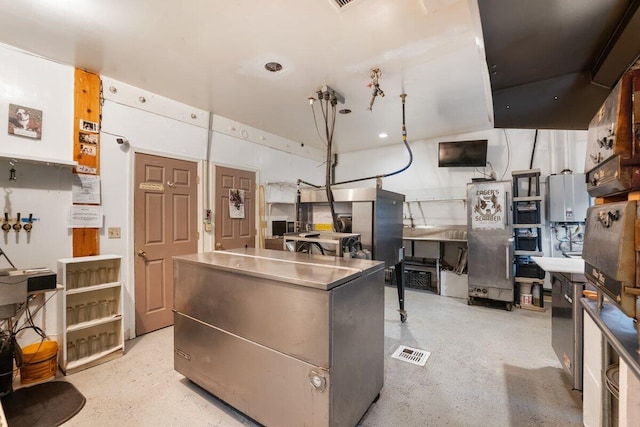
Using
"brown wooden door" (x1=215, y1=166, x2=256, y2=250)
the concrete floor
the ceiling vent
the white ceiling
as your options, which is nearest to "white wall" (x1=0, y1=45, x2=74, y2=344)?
the white ceiling

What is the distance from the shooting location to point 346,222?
2.91 metres

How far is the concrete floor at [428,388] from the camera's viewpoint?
174 cm

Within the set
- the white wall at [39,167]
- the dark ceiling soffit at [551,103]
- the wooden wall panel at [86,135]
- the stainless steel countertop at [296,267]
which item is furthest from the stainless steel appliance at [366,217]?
the white wall at [39,167]

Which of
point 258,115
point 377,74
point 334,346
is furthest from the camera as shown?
point 258,115

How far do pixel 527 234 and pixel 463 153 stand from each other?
5.13ft

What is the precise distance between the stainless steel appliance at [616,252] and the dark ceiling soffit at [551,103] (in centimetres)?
85

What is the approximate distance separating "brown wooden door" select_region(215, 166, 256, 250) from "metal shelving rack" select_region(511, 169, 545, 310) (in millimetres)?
3895

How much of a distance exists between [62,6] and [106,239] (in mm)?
1974

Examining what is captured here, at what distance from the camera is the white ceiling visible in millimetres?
1800

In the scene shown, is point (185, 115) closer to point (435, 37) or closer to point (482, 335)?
point (435, 37)

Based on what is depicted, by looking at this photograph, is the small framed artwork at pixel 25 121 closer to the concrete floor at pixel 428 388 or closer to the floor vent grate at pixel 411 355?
the concrete floor at pixel 428 388

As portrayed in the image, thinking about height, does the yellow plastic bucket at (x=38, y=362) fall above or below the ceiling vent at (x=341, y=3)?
below

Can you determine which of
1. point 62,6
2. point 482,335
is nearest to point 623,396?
point 482,335

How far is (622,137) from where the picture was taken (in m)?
0.92
